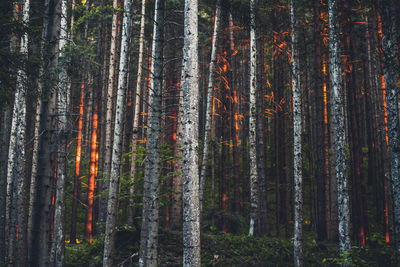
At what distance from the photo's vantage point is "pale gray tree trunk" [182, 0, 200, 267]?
5102mm

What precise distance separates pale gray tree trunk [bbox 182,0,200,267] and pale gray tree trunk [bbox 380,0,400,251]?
5482mm

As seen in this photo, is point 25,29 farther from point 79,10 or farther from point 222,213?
point 222,213

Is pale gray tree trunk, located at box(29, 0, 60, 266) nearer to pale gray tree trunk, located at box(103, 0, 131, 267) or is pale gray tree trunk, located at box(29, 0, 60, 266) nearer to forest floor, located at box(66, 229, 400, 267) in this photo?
pale gray tree trunk, located at box(103, 0, 131, 267)

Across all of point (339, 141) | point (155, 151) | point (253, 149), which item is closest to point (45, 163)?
point (155, 151)

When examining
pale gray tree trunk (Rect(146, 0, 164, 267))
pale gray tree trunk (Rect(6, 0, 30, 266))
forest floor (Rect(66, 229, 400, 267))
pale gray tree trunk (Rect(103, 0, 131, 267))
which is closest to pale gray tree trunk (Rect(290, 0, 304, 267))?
forest floor (Rect(66, 229, 400, 267))

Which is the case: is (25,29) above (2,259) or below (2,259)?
above

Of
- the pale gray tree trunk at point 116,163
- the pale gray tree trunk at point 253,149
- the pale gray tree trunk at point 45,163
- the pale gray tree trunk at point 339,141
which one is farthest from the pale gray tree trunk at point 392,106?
the pale gray tree trunk at point 45,163

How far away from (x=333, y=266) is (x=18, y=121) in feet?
39.0

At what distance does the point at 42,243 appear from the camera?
599 centimetres

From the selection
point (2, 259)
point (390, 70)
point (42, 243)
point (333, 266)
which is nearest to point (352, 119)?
point (390, 70)

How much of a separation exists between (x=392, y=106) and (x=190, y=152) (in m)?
5.92

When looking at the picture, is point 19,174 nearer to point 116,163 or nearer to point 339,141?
point 116,163

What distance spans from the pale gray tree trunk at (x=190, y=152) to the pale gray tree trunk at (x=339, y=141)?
4719mm

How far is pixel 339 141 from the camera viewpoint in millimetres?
8125
